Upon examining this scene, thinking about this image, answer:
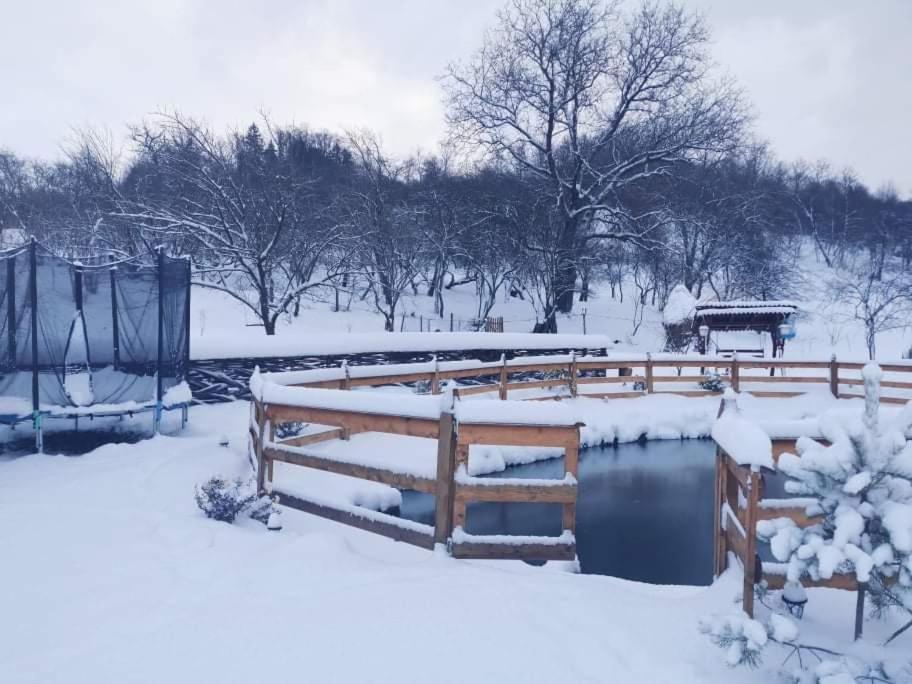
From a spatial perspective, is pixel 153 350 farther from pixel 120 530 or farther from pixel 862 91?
pixel 862 91

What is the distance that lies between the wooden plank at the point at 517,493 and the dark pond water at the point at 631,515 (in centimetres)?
236

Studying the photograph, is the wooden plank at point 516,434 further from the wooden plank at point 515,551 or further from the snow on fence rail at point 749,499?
the snow on fence rail at point 749,499

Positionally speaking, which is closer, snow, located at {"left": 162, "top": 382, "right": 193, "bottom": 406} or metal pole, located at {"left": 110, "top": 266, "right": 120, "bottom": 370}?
metal pole, located at {"left": 110, "top": 266, "right": 120, "bottom": 370}

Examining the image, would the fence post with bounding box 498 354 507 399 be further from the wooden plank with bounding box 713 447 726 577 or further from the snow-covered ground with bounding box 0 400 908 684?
the wooden plank with bounding box 713 447 726 577

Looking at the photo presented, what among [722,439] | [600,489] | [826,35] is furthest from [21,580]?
[826,35]

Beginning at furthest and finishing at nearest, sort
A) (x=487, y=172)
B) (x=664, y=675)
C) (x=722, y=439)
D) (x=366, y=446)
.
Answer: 1. (x=487, y=172)
2. (x=366, y=446)
3. (x=722, y=439)
4. (x=664, y=675)

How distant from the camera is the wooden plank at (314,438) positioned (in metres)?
7.82

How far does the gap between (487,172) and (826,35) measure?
70.1 feet

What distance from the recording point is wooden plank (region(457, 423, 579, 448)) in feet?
14.2

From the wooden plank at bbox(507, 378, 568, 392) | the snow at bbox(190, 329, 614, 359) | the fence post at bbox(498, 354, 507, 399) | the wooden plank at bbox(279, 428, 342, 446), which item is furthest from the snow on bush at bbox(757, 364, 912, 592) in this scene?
the snow at bbox(190, 329, 614, 359)

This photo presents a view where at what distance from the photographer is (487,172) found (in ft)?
102

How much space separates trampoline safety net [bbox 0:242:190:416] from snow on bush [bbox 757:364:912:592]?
789cm

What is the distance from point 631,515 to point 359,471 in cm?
471

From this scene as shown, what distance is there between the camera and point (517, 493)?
4383 millimetres
